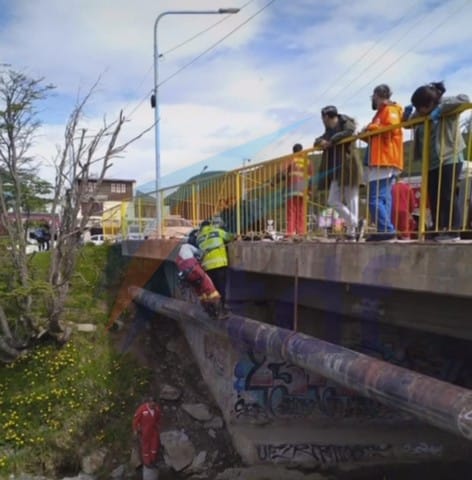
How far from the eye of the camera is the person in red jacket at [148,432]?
9.47 metres

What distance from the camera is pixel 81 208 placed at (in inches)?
490

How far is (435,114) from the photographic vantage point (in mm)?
4664

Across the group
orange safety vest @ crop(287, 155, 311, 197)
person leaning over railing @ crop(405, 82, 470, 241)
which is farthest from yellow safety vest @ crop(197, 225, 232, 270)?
person leaning over railing @ crop(405, 82, 470, 241)

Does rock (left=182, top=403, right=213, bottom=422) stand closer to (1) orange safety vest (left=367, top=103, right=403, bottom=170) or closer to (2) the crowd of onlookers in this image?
(2) the crowd of onlookers

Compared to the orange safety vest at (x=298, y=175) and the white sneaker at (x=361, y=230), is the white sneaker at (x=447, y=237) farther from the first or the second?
the orange safety vest at (x=298, y=175)

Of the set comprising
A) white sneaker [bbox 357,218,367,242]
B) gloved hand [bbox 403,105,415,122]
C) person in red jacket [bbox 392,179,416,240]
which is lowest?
white sneaker [bbox 357,218,367,242]

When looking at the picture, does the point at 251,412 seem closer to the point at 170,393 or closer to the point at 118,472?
the point at 170,393

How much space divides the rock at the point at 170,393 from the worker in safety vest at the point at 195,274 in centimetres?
446

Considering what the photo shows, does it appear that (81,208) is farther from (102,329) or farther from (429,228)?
(429,228)

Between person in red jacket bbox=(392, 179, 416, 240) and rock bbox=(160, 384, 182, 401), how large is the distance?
278 inches

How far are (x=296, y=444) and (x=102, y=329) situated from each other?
669 centimetres

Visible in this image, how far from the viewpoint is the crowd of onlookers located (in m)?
4.71

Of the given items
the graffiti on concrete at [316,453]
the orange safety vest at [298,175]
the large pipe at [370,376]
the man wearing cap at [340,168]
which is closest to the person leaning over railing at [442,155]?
the man wearing cap at [340,168]

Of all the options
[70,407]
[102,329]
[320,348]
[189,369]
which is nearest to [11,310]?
[102,329]
